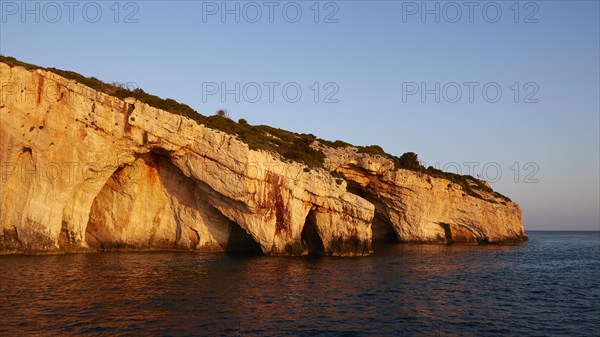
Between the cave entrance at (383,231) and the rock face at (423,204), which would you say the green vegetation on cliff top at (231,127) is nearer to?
the rock face at (423,204)

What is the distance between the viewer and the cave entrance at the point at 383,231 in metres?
66.0

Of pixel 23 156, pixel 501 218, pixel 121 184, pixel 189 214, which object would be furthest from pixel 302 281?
pixel 501 218

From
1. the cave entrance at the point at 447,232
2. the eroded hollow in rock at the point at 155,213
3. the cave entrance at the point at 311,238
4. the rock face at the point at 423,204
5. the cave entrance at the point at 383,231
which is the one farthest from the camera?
the cave entrance at the point at 383,231

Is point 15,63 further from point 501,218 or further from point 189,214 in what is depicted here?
point 501,218

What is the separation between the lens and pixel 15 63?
120 feet

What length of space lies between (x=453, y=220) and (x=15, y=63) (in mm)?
53224

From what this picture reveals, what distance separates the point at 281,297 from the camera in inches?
932

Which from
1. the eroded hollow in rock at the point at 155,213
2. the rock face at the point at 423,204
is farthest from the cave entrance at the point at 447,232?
the eroded hollow in rock at the point at 155,213

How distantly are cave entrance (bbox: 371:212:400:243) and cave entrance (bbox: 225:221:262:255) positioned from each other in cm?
2430

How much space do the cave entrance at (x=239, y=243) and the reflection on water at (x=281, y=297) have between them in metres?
6.56

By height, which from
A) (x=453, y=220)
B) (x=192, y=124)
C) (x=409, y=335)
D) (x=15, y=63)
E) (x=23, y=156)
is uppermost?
(x=15, y=63)

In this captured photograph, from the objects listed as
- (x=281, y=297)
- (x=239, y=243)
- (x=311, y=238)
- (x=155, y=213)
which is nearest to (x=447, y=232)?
(x=311, y=238)

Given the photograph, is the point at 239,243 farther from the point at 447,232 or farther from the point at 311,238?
the point at 447,232

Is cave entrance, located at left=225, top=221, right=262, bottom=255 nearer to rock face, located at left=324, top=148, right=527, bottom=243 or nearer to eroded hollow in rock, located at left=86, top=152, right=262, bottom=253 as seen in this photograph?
eroded hollow in rock, located at left=86, top=152, right=262, bottom=253
